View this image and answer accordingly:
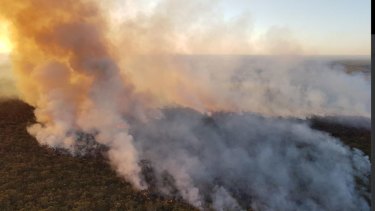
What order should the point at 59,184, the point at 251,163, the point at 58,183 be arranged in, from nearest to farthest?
the point at 59,184, the point at 58,183, the point at 251,163

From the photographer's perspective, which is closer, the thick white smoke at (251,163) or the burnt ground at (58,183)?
the burnt ground at (58,183)

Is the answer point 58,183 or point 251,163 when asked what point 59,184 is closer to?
point 58,183

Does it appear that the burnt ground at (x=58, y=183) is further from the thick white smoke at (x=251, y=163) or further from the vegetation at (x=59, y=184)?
the thick white smoke at (x=251, y=163)

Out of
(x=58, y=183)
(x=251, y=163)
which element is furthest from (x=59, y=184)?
(x=251, y=163)

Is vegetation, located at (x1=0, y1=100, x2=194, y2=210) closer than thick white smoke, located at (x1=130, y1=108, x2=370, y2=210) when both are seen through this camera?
Yes

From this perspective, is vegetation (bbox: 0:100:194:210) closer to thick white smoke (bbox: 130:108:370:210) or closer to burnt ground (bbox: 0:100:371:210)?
burnt ground (bbox: 0:100:371:210)

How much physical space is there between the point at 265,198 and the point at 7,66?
109528 millimetres

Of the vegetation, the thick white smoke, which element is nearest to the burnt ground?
the vegetation

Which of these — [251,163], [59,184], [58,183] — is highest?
[251,163]

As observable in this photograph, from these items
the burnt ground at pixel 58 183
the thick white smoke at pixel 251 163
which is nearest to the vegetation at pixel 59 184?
the burnt ground at pixel 58 183

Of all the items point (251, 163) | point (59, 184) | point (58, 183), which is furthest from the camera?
point (251, 163)

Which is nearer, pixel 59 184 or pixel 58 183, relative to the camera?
pixel 59 184

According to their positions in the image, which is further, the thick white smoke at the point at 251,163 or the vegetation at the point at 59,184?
the thick white smoke at the point at 251,163

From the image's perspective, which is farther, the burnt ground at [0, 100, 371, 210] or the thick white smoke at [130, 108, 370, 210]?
the thick white smoke at [130, 108, 370, 210]
